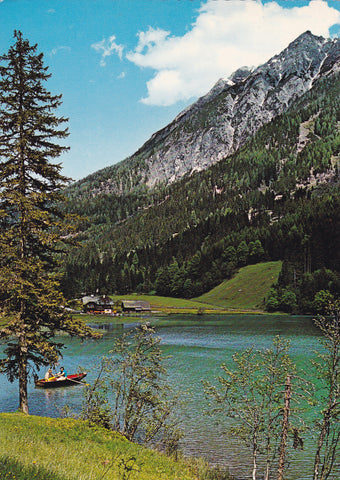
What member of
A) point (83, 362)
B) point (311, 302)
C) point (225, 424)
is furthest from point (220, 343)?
point (311, 302)

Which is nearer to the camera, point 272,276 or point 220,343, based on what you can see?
point 220,343

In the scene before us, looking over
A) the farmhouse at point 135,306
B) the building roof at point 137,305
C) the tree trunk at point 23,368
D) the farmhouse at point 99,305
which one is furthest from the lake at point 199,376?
the farmhouse at point 99,305

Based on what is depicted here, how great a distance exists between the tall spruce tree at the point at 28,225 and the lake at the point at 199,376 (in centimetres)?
439

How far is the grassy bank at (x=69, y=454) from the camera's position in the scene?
9438 millimetres

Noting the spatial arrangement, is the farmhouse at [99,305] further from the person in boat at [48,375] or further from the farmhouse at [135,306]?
the person in boat at [48,375]

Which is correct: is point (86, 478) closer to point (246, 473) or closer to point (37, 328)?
point (246, 473)

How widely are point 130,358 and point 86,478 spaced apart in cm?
1248

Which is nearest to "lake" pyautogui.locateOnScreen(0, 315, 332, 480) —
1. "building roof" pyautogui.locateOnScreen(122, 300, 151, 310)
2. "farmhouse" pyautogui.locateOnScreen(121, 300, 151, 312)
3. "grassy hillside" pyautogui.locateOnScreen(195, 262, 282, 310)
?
"grassy hillside" pyautogui.locateOnScreen(195, 262, 282, 310)

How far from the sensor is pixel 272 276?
152500mm

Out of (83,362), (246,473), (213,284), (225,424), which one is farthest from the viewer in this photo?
(213,284)

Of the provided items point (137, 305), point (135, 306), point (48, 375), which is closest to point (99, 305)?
point (135, 306)

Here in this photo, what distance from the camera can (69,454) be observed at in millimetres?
13188

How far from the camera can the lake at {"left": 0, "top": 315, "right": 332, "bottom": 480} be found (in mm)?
22156

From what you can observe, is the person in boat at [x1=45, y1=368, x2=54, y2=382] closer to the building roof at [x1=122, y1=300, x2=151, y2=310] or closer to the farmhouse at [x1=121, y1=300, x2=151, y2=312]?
the farmhouse at [x1=121, y1=300, x2=151, y2=312]
